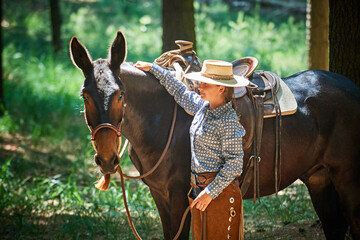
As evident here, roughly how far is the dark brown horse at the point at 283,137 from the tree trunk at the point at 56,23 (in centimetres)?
1064

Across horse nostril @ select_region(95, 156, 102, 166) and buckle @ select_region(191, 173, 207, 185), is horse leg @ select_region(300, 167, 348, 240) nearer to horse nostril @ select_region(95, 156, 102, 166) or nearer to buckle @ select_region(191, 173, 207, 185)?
buckle @ select_region(191, 173, 207, 185)

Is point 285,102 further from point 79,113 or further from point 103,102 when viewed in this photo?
point 79,113

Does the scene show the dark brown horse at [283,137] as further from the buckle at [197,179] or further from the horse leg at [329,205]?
the buckle at [197,179]

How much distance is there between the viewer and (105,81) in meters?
3.18

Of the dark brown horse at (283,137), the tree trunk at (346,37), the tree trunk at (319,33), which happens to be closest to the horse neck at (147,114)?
the dark brown horse at (283,137)

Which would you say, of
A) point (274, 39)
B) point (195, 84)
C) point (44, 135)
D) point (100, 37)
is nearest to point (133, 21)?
point (100, 37)

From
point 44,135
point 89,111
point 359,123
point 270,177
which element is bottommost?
point 44,135

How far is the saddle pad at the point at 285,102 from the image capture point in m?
3.74

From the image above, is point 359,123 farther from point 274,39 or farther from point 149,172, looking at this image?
point 274,39

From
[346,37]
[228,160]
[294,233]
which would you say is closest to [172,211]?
[228,160]

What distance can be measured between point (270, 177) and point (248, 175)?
0.95ft

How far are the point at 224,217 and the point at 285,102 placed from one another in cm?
120

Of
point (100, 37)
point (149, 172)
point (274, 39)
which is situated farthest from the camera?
point (100, 37)

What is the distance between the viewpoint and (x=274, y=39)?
13156 millimetres
